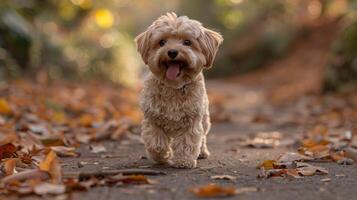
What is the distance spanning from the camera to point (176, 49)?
573 cm

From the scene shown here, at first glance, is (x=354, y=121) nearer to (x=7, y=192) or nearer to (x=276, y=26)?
(x=7, y=192)

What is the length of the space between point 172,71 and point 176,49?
0.24 m

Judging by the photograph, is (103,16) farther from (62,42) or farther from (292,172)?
(292,172)

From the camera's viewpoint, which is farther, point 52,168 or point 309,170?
point 309,170

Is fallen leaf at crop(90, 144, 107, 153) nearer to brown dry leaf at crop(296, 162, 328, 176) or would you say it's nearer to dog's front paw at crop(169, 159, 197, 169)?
dog's front paw at crop(169, 159, 197, 169)

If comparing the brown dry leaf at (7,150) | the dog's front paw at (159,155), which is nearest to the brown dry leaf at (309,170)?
the dog's front paw at (159,155)

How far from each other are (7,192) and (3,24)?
32.2 feet

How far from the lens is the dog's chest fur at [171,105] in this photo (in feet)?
19.8

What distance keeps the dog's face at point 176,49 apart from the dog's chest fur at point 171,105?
11 centimetres

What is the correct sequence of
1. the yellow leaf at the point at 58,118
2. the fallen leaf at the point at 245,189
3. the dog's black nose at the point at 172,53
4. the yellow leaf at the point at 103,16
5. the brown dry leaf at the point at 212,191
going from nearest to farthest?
the brown dry leaf at the point at 212,191
the fallen leaf at the point at 245,189
the dog's black nose at the point at 172,53
the yellow leaf at the point at 58,118
the yellow leaf at the point at 103,16

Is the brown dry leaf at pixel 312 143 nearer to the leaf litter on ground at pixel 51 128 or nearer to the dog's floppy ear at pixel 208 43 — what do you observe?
the dog's floppy ear at pixel 208 43

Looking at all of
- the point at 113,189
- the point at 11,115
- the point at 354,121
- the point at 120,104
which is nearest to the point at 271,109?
the point at 120,104

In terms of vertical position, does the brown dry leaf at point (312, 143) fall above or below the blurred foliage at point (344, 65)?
below

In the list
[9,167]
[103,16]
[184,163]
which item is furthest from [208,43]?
[103,16]
